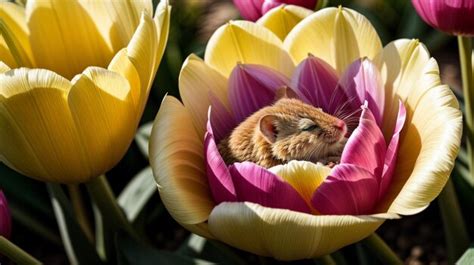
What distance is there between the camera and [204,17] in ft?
7.74

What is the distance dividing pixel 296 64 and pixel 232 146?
0.16m

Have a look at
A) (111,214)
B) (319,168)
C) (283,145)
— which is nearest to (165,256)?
(111,214)

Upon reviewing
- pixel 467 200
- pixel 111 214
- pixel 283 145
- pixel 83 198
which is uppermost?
pixel 283 145

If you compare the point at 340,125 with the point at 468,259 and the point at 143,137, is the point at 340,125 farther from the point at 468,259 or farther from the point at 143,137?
the point at 143,137

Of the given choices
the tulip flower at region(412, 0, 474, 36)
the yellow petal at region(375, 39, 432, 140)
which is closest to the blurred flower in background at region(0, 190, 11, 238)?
the yellow petal at region(375, 39, 432, 140)

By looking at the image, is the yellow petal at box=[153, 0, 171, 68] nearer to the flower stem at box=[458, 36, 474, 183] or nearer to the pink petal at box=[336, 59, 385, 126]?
the pink petal at box=[336, 59, 385, 126]

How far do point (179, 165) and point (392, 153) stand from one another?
0.25 m

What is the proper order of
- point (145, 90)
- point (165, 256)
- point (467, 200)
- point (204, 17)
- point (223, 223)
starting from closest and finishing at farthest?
point (223, 223), point (145, 90), point (165, 256), point (467, 200), point (204, 17)

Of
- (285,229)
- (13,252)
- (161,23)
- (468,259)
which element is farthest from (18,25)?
(468,259)

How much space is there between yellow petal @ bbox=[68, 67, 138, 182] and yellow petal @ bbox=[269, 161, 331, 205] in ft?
0.75

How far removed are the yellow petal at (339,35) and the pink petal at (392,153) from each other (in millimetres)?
153

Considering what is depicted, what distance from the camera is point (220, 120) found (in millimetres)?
1200

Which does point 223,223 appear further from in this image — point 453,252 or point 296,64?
point 453,252

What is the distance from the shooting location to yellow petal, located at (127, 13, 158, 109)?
1.10 m
